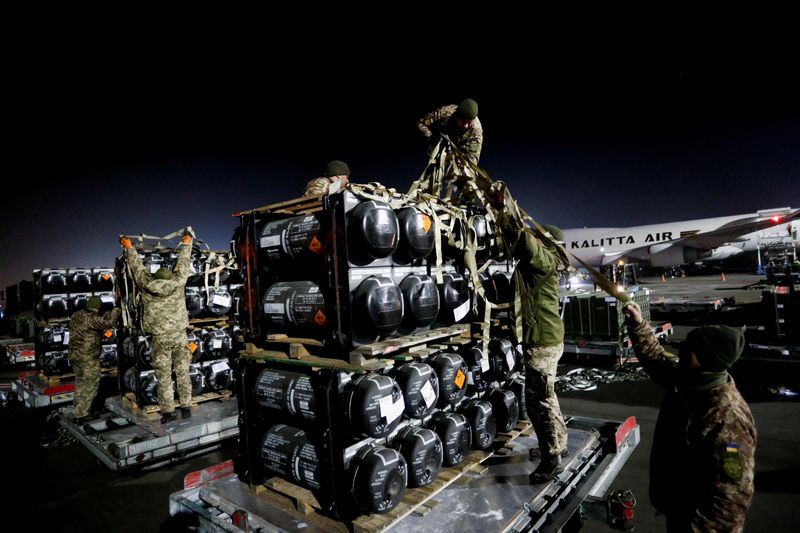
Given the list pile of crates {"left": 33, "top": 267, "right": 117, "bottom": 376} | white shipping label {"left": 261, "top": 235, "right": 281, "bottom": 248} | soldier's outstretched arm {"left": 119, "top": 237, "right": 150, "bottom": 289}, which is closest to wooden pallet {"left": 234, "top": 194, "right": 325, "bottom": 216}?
white shipping label {"left": 261, "top": 235, "right": 281, "bottom": 248}

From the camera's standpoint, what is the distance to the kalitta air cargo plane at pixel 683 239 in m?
28.7

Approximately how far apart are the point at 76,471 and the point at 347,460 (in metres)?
5.41

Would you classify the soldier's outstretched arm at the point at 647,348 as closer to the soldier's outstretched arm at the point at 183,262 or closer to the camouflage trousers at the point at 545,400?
the camouflage trousers at the point at 545,400

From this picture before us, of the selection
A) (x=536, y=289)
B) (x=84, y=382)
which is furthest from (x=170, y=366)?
(x=536, y=289)

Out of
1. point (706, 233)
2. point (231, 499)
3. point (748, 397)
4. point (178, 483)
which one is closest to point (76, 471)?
point (178, 483)

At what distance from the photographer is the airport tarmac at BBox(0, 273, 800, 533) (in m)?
4.68

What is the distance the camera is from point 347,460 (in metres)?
3.43

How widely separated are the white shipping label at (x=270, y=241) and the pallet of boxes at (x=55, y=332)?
7.03 m

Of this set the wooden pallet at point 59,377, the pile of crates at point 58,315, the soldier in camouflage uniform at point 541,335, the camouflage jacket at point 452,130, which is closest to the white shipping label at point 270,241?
the soldier in camouflage uniform at point 541,335

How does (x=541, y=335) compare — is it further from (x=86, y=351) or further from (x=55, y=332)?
(x=55, y=332)

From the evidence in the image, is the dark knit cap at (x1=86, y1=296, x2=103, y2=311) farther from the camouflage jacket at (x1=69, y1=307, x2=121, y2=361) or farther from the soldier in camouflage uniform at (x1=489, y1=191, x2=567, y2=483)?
the soldier in camouflage uniform at (x1=489, y1=191, x2=567, y2=483)

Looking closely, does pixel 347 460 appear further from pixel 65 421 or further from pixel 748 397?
pixel 748 397

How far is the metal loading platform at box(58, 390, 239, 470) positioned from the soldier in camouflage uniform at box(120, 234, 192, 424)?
0.39 meters

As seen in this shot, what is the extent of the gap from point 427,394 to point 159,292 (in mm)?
4990
